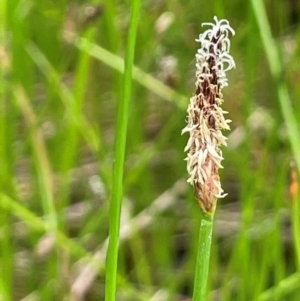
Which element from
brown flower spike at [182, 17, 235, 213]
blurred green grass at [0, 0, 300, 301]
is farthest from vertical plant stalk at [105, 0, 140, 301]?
blurred green grass at [0, 0, 300, 301]

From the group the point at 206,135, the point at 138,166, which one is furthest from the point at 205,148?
the point at 138,166

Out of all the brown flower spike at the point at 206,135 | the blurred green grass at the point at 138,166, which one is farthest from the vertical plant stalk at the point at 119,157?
the blurred green grass at the point at 138,166

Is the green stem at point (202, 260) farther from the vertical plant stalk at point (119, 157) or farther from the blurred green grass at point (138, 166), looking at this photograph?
the blurred green grass at point (138, 166)

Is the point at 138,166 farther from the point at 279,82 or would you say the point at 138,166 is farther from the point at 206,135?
the point at 206,135

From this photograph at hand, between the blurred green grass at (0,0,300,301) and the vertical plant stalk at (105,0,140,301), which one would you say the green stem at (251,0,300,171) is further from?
the vertical plant stalk at (105,0,140,301)

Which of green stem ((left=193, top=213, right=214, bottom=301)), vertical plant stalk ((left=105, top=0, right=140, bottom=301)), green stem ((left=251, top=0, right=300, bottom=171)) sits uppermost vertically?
green stem ((left=251, top=0, right=300, bottom=171))

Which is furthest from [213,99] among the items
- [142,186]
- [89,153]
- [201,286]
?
[89,153]
